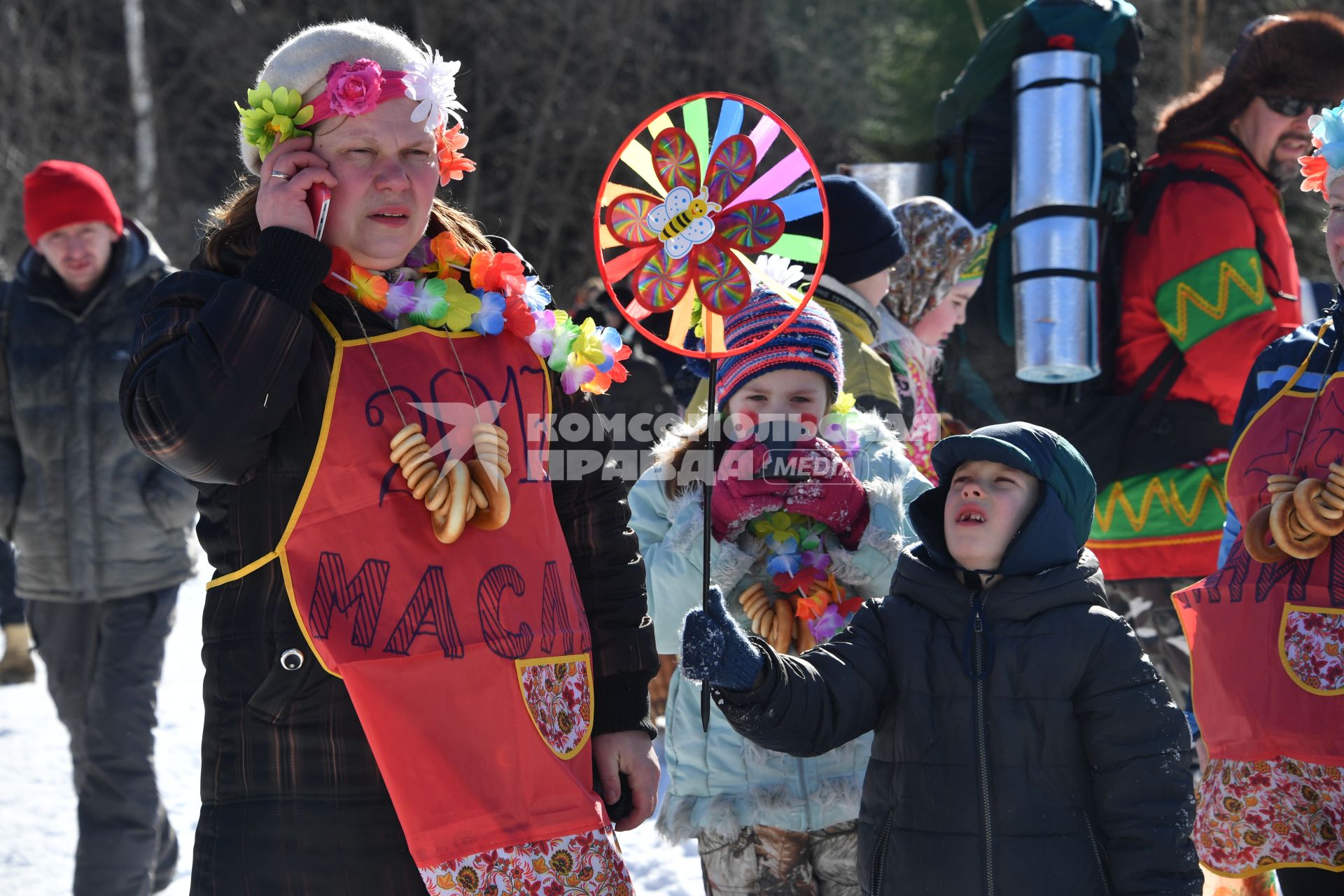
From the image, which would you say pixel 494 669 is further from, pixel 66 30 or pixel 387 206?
pixel 66 30

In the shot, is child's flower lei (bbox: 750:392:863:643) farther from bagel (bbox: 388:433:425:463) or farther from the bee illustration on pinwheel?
bagel (bbox: 388:433:425:463)

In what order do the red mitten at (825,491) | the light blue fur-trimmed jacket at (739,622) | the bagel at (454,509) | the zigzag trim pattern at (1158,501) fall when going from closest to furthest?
1. the bagel at (454,509)
2. the light blue fur-trimmed jacket at (739,622)
3. the red mitten at (825,491)
4. the zigzag trim pattern at (1158,501)

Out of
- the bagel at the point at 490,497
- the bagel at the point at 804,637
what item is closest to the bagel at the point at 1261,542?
the bagel at the point at 804,637

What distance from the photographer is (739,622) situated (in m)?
3.06

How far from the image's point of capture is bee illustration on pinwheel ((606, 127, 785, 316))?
102 inches

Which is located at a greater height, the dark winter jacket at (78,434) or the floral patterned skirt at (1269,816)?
the dark winter jacket at (78,434)

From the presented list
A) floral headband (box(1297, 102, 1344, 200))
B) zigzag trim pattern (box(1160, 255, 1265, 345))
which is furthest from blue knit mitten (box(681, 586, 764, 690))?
zigzag trim pattern (box(1160, 255, 1265, 345))

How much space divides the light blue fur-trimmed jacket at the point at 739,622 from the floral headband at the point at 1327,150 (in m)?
1.04

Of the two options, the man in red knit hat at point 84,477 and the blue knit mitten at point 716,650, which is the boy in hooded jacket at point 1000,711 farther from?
the man in red knit hat at point 84,477

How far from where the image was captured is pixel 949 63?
16141 mm

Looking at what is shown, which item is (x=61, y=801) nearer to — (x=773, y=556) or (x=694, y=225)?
(x=773, y=556)

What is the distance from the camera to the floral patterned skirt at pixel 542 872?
2.01 meters

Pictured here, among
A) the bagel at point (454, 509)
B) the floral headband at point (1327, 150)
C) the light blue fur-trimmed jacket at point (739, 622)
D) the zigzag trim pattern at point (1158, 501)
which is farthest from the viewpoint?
the zigzag trim pattern at point (1158, 501)

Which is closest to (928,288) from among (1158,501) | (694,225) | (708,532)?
(1158,501)
